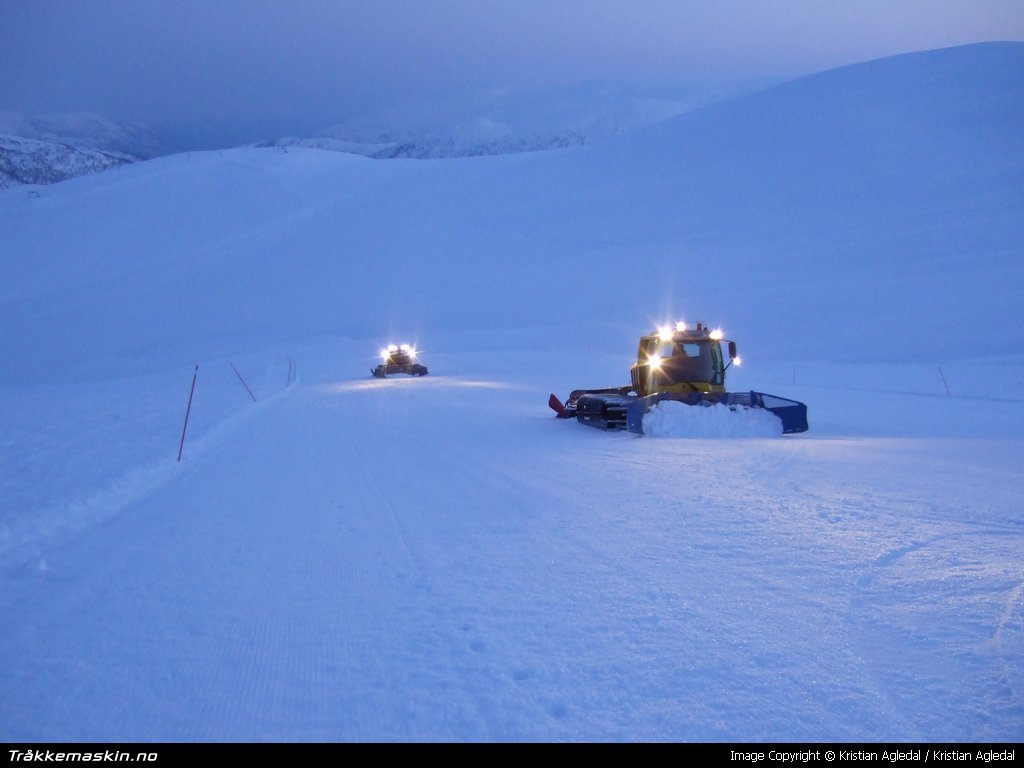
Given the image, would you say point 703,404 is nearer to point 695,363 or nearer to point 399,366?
point 695,363

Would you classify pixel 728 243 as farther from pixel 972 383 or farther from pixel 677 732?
pixel 677 732

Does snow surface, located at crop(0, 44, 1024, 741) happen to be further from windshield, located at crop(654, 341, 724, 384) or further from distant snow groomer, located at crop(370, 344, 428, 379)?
distant snow groomer, located at crop(370, 344, 428, 379)

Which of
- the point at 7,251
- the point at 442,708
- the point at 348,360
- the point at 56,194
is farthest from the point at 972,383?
the point at 56,194

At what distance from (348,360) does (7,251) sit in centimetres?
4647

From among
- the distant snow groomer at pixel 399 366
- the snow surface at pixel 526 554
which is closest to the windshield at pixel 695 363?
the snow surface at pixel 526 554

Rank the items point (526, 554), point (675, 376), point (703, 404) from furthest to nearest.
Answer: point (675, 376), point (703, 404), point (526, 554)

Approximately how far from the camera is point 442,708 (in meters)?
3.83

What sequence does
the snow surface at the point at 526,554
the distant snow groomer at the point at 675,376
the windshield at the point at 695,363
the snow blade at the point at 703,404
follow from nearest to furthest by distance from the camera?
1. the snow surface at the point at 526,554
2. the snow blade at the point at 703,404
3. the distant snow groomer at the point at 675,376
4. the windshield at the point at 695,363

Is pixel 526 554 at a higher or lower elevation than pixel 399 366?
lower

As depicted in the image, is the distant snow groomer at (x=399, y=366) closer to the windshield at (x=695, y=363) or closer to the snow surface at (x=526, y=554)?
the snow surface at (x=526, y=554)

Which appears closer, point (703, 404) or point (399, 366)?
point (703, 404)

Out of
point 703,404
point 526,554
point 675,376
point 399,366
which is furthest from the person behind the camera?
point 399,366

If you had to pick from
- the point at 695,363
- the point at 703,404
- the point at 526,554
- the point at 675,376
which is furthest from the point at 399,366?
the point at 526,554

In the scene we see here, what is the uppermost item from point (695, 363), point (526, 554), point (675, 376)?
point (695, 363)
